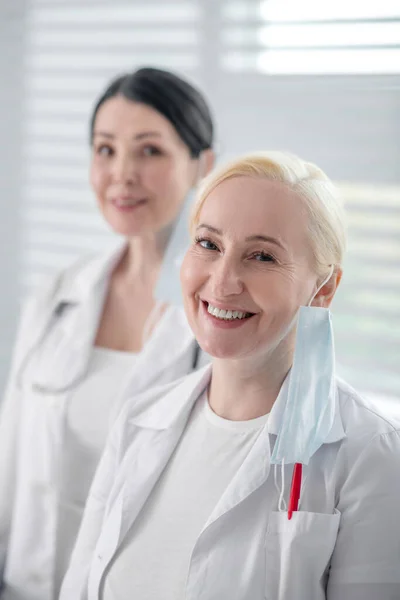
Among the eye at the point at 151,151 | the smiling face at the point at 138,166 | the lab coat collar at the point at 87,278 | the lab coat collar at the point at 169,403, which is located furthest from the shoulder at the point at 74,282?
the lab coat collar at the point at 169,403

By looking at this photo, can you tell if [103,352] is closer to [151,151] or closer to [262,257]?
[151,151]

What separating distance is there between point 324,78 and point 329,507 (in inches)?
48.0

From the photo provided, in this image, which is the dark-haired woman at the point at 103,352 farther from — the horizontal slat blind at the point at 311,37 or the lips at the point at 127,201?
the horizontal slat blind at the point at 311,37

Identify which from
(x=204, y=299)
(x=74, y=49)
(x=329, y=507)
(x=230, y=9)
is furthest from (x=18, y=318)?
(x=329, y=507)

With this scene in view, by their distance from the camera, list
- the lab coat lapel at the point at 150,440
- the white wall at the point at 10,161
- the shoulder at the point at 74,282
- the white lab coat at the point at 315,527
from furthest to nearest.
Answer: the white wall at the point at 10,161 < the shoulder at the point at 74,282 < the lab coat lapel at the point at 150,440 < the white lab coat at the point at 315,527

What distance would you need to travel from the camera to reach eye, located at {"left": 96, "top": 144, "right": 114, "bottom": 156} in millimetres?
1818

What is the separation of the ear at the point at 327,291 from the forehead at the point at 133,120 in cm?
68

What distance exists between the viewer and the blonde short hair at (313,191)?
124 centimetres

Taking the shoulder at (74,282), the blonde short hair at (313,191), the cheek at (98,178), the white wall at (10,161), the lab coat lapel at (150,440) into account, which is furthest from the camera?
the white wall at (10,161)

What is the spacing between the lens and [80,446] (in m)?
1.76

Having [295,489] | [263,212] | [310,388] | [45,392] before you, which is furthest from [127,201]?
[295,489]

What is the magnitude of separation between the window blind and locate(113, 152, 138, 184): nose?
474 mm

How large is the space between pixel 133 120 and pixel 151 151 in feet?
0.28

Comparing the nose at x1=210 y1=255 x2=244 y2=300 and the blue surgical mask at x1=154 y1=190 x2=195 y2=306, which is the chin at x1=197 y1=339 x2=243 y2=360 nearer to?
the nose at x1=210 y1=255 x2=244 y2=300
